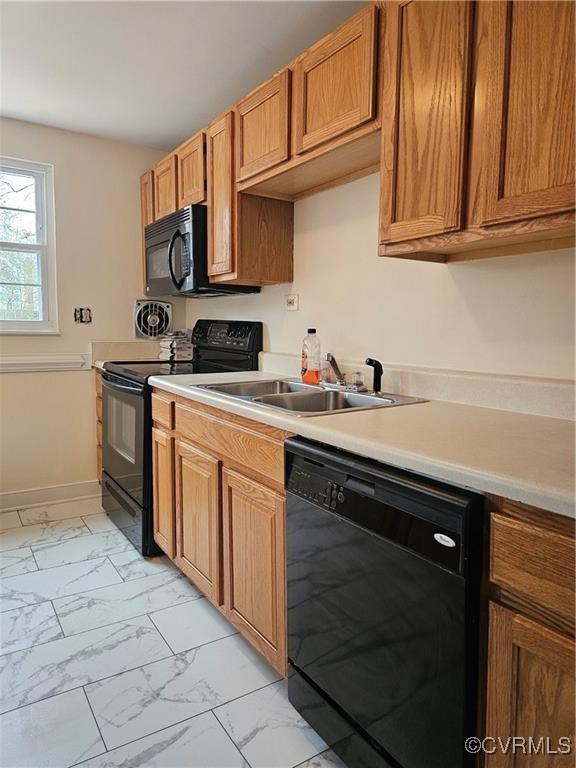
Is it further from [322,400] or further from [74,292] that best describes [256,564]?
[74,292]

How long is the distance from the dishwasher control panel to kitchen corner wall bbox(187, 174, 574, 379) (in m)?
0.71

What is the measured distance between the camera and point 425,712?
996 millimetres

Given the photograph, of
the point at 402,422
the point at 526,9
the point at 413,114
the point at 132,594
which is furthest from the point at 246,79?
the point at 132,594

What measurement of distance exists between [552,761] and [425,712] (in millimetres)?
251

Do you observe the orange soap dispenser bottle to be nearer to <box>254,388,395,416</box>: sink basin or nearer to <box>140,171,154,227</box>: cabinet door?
<box>254,388,395,416</box>: sink basin

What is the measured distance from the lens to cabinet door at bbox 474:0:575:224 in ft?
3.46

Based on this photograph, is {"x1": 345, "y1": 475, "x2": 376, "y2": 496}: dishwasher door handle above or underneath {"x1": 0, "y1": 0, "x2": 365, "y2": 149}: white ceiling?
underneath

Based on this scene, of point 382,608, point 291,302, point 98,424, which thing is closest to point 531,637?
point 382,608

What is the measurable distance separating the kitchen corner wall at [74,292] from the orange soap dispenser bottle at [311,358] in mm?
1704

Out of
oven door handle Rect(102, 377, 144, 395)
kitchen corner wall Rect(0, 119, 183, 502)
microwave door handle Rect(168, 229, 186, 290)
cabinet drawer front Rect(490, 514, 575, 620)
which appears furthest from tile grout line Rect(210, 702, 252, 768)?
kitchen corner wall Rect(0, 119, 183, 502)

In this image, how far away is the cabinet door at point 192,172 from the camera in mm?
2561

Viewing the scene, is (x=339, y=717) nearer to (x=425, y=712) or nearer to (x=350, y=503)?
(x=425, y=712)

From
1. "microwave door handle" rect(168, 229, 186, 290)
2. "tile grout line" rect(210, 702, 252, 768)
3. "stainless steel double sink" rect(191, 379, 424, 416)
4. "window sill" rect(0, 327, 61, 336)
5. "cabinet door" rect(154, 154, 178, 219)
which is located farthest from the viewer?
"window sill" rect(0, 327, 61, 336)

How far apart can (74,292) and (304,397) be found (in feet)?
6.78
